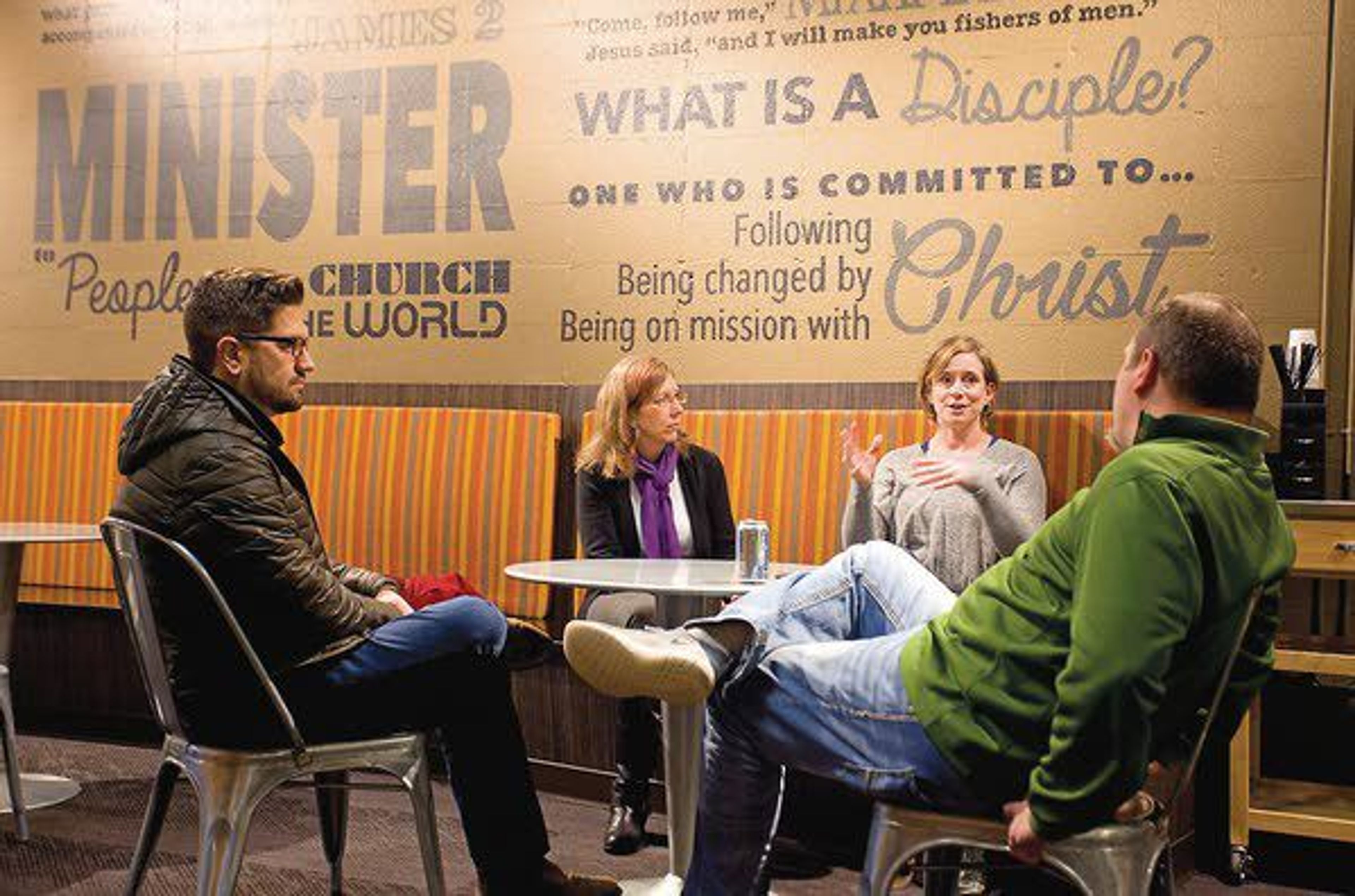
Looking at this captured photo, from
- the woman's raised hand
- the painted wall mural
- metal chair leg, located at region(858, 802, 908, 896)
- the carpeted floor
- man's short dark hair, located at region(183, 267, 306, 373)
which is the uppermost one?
the painted wall mural

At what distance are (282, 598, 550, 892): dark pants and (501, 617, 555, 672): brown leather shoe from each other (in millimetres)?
159

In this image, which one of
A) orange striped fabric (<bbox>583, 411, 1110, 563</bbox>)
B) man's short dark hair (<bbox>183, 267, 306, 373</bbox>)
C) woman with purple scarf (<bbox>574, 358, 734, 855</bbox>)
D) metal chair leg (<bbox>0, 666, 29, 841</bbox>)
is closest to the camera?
man's short dark hair (<bbox>183, 267, 306, 373</bbox>)

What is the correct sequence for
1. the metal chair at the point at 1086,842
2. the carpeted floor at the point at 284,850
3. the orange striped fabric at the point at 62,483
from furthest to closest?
the orange striped fabric at the point at 62,483 → the carpeted floor at the point at 284,850 → the metal chair at the point at 1086,842

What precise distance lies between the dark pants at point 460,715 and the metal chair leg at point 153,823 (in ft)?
0.94

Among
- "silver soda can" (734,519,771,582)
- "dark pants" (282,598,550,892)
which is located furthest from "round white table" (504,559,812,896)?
"dark pants" (282,598,550,892)

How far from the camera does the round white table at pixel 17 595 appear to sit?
3.79m

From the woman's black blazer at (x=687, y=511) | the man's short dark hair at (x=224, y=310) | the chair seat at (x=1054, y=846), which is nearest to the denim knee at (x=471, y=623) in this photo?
the man's short dark hair at (x=224, y=310)

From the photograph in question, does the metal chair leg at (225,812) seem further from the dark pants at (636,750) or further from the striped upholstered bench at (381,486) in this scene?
the striped upholstered bench at (381,486)

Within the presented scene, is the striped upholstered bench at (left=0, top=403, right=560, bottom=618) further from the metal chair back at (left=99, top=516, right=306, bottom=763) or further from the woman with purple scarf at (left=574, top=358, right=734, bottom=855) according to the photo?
the metal chair back at (left=99, top=516, right=306, bottom=763)

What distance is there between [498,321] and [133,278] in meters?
1.44

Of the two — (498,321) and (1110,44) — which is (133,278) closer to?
(498,321)

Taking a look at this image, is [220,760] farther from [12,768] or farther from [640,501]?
[640,501]

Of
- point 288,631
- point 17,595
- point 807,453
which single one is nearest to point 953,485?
point 807,453

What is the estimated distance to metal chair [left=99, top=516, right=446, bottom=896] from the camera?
2541 millimetres
